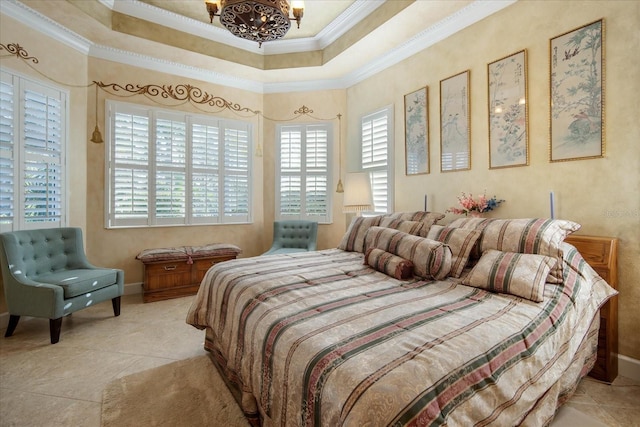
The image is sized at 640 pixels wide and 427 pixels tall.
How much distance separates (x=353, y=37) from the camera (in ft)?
12.2

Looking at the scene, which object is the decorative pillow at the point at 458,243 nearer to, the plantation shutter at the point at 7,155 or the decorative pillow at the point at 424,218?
the decorative pillow at the point at 424,218

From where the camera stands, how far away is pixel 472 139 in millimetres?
3006

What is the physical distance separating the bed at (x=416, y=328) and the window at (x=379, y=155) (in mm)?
1480

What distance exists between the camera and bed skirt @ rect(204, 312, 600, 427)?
135 cm

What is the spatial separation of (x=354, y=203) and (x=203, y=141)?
2.55m

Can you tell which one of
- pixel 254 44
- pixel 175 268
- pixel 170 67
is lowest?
pixel 175 268

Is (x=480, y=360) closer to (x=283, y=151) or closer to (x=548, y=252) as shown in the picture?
(x=548, y=252)

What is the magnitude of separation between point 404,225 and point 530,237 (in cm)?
101

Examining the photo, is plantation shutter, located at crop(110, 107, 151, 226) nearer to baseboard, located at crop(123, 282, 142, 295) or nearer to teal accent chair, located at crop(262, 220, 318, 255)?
baseboard, located at crop(123, 282, 142, 295)

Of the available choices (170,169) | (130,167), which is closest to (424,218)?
(170,169)

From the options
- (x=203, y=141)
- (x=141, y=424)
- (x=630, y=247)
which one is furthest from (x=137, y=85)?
(x=630, y=247)

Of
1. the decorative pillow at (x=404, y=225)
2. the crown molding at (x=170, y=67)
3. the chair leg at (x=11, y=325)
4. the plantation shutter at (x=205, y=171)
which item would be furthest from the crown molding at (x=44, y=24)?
the decorative pillow at (x=404, y=225)

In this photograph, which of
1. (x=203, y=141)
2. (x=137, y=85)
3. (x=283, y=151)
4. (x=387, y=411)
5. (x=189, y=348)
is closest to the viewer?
(x=387, y=411)

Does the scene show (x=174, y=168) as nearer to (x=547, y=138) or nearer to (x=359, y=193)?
(x=359, y=193)
